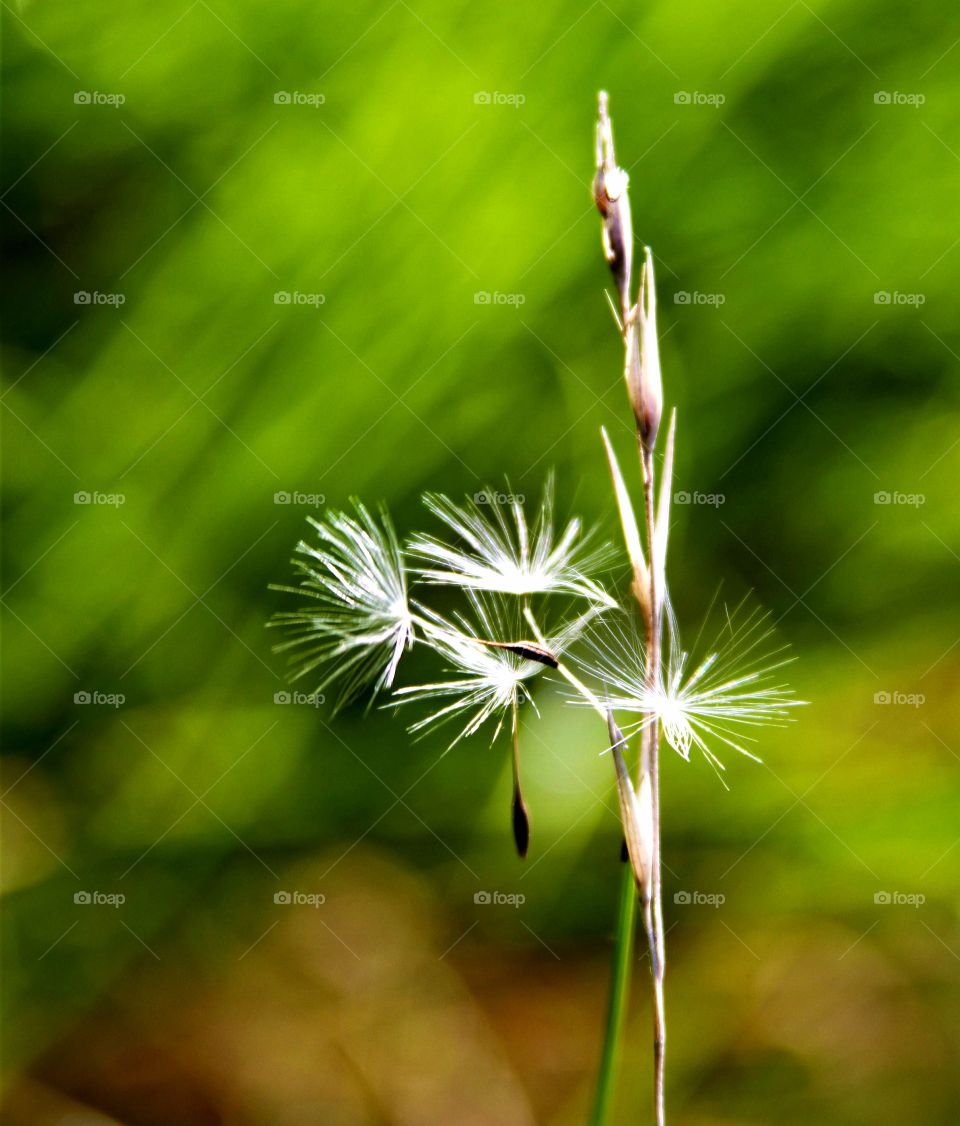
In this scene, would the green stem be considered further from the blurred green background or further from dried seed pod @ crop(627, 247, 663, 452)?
the blurred green background

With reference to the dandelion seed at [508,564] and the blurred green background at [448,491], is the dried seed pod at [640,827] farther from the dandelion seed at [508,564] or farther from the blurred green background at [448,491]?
the blurred green background at [448,491]

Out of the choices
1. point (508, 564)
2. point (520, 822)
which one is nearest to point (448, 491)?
point (508, 564)

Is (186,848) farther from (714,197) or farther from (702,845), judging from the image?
(714,197)

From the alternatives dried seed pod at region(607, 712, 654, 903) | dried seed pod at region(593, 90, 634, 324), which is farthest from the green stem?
dried seed pod at region(593, 90, 634, 324)

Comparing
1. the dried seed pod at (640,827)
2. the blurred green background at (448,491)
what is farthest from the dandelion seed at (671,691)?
the blurred green background at (448,491)

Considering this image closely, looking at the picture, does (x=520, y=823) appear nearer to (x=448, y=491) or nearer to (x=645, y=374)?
(x=645, y=374)

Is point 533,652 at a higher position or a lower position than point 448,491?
lower
